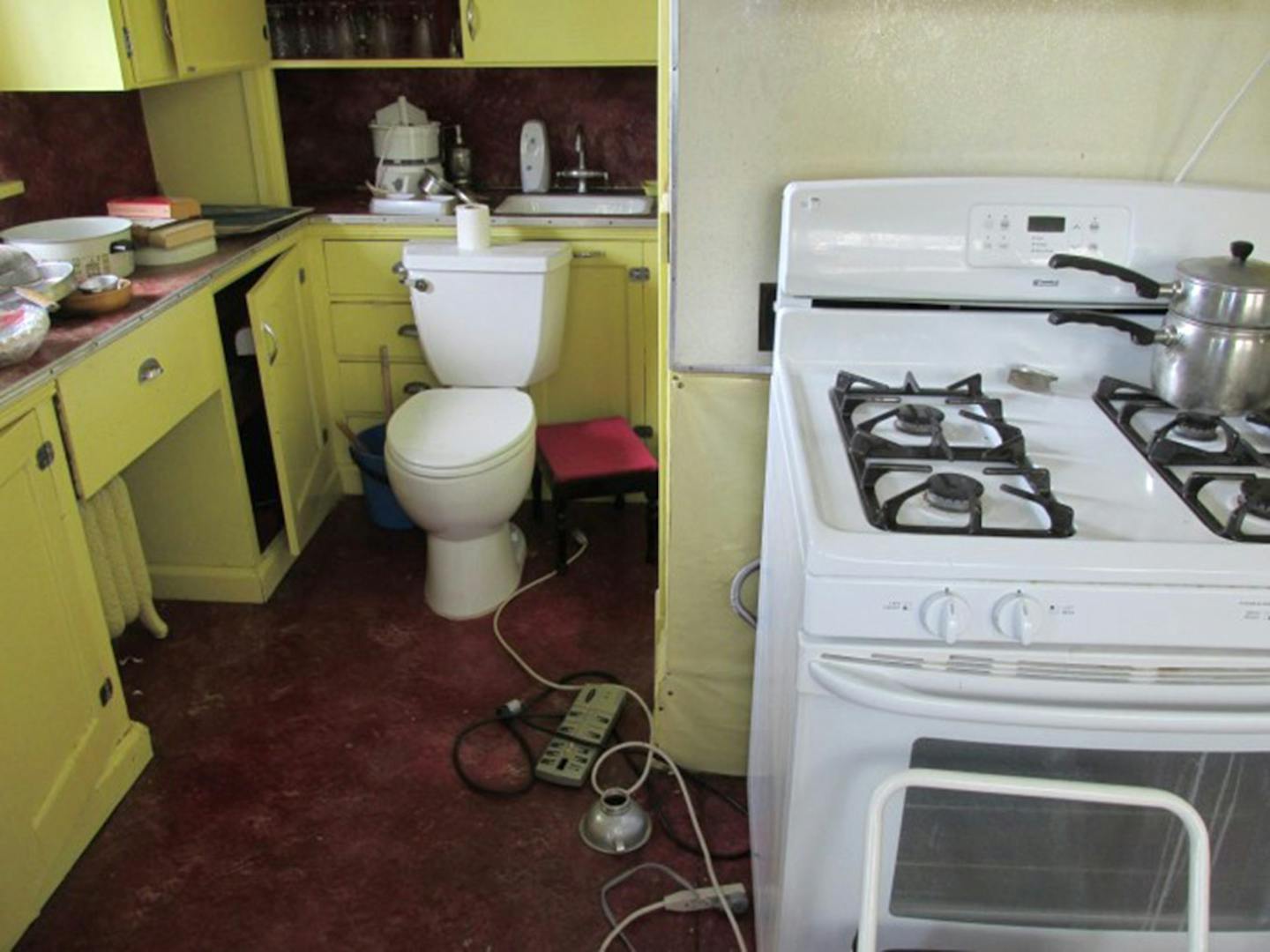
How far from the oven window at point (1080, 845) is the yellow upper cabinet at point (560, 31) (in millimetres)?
2040

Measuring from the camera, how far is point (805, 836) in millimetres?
1104

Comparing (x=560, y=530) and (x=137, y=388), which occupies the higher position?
(x=137, y=388)

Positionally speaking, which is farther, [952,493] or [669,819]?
[669,819]

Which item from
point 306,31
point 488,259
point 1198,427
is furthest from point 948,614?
point 306,31

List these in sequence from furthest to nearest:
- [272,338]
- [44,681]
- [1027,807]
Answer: [272,338] → [44,681] → [1027,807]

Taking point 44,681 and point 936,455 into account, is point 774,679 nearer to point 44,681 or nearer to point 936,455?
point 936,455

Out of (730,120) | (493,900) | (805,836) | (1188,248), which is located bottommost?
(493,900)

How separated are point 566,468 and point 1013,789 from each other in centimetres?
165

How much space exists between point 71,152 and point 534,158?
3.68ft

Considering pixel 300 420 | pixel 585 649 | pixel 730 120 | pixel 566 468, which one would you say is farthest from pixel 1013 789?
pixel 300 420

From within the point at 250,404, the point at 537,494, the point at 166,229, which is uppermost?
the point at 166,229

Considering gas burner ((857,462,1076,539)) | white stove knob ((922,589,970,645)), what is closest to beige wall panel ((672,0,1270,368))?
gas burner ((857,462,1076,539))

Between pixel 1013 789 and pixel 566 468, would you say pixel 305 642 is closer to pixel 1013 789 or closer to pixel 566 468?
pixel 566 468

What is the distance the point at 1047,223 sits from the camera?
1.41m
